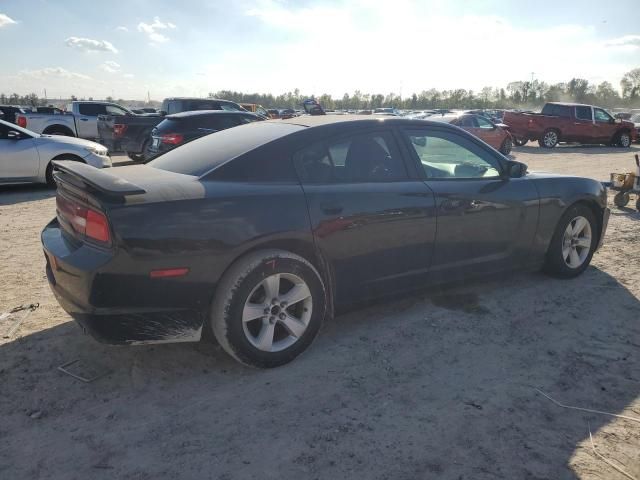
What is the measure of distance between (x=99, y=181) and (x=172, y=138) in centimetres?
806

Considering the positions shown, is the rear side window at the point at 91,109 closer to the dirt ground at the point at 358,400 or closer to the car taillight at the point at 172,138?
the car taillight at the point at 172,138

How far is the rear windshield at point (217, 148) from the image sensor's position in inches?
129

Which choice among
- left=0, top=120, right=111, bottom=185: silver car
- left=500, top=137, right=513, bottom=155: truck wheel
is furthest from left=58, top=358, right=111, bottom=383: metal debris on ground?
left=500, top=137, right=513, bottom=155: truck wheel

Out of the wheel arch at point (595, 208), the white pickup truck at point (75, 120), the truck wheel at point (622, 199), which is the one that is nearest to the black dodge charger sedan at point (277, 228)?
the wheel arch at point (595, 208)

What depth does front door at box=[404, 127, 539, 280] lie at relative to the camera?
3.83m

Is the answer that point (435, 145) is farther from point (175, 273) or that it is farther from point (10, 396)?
point (10, 396)

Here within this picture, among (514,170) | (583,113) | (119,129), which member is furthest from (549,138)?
(514,170)

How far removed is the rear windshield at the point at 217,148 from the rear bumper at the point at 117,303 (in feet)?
2.61

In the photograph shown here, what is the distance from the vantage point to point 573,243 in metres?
4.81

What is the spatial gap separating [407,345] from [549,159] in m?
15.2

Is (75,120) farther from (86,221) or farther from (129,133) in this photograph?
(86,221)

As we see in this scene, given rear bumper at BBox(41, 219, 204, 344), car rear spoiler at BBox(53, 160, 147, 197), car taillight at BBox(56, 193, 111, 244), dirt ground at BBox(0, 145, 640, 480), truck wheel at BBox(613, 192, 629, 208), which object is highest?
car rear spoiler at BBox(53, 160, 147, 197)

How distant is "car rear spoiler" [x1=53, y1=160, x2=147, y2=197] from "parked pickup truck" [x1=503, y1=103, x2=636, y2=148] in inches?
809

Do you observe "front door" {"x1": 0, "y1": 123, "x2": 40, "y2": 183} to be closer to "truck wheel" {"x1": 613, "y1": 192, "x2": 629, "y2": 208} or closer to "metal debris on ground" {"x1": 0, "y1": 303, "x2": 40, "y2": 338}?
"metal debris on ground" {"x1": 0, "y1": 303, "x2": 40, "y2": 338}
